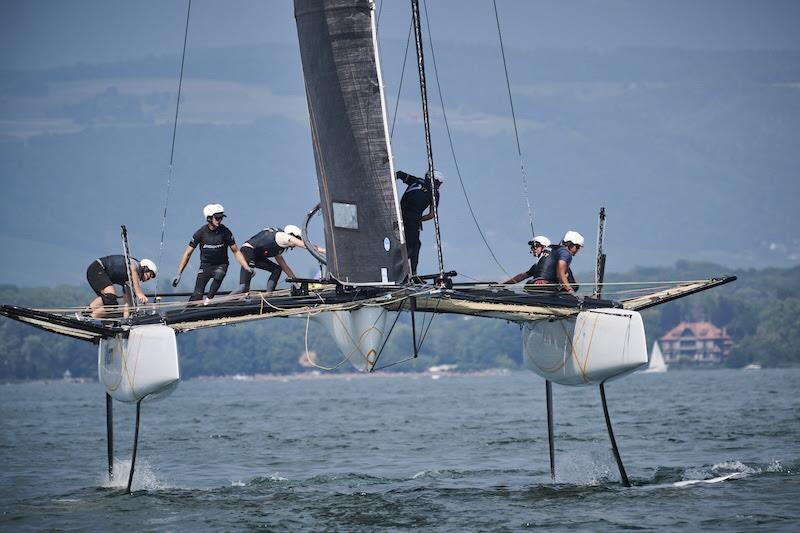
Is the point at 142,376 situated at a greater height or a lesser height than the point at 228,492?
greater

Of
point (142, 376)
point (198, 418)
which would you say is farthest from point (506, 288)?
point (198, 418)

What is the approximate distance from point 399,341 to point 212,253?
146 meters

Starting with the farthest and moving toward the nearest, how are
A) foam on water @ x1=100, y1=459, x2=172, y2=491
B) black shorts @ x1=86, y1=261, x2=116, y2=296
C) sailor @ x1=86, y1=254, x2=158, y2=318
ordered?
1. foam on water @ x1=100, y1=459, x2=172, y2=491
2. black shorts @ x1=86, y1=261, x2=116, y2=296
3. sailor @ x1=86, y1=254, x2=158, y2=318

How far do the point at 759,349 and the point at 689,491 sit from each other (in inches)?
5040

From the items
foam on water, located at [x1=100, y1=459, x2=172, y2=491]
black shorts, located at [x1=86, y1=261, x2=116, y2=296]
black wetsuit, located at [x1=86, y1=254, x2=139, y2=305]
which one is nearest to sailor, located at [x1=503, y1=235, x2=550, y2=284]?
black wetsuit, located at [x1=86, y1=254, x2=139, y2=305]

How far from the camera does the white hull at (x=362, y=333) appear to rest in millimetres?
21562

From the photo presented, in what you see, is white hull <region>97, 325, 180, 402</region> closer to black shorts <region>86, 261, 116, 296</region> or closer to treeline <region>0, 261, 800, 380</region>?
black shorts <region>86, 261, 116, 296</region>

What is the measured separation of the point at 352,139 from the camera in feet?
69.5

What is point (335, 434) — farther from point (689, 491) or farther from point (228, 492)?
point (689, 491)

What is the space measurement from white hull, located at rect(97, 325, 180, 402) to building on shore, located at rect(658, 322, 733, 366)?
142 m

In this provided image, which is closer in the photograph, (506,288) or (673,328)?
(506,288)

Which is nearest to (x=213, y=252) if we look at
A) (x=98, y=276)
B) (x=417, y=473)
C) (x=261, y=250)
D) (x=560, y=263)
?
(x=261, y=250)

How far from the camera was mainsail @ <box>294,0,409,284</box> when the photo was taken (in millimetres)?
21047

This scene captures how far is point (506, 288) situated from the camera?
2298 centimetres
